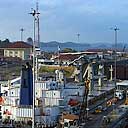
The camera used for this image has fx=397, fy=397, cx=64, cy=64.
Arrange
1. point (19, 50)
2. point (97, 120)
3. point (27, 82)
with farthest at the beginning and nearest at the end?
point (19, 50) < point (97, 120) < point (27, 82)

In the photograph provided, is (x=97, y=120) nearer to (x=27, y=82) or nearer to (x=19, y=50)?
(x=27, y=82)

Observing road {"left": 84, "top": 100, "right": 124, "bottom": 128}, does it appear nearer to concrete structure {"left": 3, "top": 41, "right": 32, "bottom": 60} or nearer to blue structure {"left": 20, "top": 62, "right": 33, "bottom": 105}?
blue structure {"left": 20, "top": 62, "right": 33, "bottom": 105}

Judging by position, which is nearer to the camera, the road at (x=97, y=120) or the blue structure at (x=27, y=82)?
the blue structure at (x=27, y=82)

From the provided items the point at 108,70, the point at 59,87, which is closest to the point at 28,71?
the point at 59,87

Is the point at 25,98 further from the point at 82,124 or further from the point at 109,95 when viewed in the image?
the point at 109,95

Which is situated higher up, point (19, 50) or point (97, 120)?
point (19, 50)

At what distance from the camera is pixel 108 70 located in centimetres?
3691

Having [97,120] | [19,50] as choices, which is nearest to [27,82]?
[97,120]

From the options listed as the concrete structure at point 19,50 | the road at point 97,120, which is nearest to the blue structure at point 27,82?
the road at point 97,120

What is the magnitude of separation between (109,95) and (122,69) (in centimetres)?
1332

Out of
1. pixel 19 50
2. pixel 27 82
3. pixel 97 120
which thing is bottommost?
pixel 97 120

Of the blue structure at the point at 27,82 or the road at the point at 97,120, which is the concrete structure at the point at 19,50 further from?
the blue structure at the point at 27,82

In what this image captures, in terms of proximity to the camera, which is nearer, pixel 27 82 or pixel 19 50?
pixel 27 82

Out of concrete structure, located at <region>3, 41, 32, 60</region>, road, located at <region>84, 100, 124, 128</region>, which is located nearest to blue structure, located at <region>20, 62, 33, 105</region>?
road, located at <region>84, 100, 124, 128</region>
